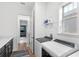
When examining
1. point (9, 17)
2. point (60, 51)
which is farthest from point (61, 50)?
point (9, 17)

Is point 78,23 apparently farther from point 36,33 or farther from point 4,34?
point 4,34

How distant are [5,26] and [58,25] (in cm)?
267

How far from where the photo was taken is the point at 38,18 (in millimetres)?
3834

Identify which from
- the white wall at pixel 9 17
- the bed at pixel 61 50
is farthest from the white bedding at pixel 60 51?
the white wall at pixel 9 17

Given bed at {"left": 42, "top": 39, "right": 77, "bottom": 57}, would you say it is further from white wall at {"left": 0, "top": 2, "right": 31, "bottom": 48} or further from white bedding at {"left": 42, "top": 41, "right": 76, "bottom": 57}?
white wall at {"left": 0, "top": 2, "right": 31, "bottom": 48}

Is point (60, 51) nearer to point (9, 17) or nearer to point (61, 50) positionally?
point (61, 50)

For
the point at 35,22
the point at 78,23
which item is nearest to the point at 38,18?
the point at 35,22

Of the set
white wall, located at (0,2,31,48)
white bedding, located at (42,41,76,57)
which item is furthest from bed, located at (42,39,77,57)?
white wall, located at (0,2,31,48)

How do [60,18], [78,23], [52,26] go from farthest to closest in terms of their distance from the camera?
[52,26]
[60,18]
[78,23]

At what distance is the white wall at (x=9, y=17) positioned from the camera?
4.47 metres

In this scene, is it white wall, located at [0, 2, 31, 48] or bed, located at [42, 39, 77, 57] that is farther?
white wall, located at [0, 2, 31, 48]

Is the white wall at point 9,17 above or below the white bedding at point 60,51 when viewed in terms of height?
above

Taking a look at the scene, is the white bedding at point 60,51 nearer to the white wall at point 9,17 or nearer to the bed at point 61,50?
the bed at point 61,50

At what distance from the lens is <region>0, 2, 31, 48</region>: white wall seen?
4.47m
